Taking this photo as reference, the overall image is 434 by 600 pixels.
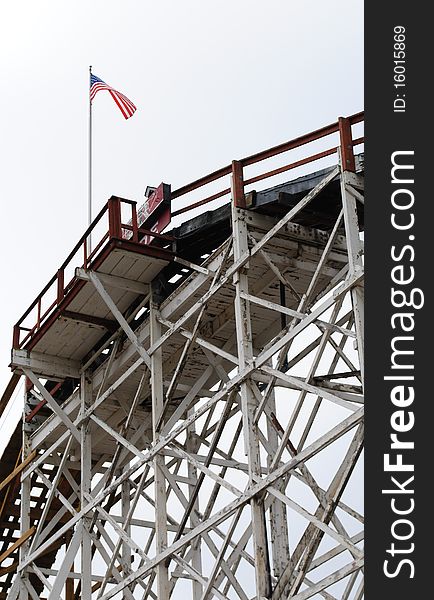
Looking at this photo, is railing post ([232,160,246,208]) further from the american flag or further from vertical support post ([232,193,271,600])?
the american flag

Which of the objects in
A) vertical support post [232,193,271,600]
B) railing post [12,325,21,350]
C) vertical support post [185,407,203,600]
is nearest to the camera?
vertical support post [232,193,271,600]

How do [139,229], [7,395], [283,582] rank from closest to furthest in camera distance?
[283,582] < [139,229] < [7,395]

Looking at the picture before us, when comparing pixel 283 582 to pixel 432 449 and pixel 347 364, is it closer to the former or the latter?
pixel 347 364

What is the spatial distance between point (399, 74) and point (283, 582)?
773cm

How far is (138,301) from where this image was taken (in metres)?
24.1

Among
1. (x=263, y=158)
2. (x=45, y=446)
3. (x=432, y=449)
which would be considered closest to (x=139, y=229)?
→ (x=263, y=158)

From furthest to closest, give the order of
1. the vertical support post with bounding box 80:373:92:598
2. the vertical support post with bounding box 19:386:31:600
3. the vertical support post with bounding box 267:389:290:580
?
the vertical support post with bounding box 19:386:31:600, the vertical support post with bounding box 80:373:92:598, the vertical support post with bounding box 267:389:290:580

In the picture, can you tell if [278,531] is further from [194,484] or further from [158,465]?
[194,484]

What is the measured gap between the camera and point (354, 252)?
18.0m

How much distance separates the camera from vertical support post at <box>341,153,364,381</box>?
17.4 m

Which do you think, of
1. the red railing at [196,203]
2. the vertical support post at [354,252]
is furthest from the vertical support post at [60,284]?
the vertical support post at [354,252]

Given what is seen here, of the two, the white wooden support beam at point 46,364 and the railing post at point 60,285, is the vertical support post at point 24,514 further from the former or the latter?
the railing post at point 60,285

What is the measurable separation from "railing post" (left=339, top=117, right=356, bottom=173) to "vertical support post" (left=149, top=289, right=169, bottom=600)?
5.63 meters

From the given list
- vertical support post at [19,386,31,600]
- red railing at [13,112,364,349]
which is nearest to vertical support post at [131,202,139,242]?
red railing at [13,112,364,349]
